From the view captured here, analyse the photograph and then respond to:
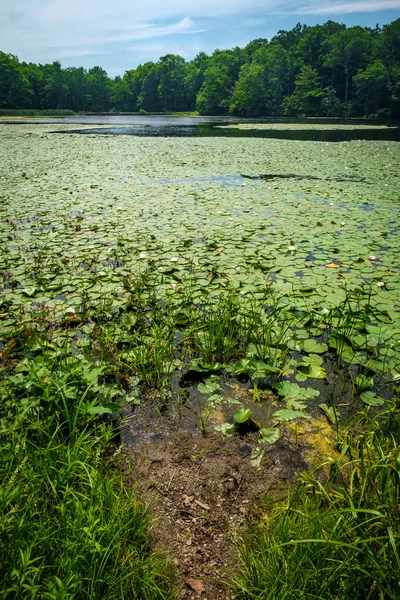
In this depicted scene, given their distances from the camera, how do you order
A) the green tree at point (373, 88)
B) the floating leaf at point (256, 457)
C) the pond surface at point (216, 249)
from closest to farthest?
the floating leaf at point (256, 457), the pond surface at point (216, 249), the green tree at point (373, 88)

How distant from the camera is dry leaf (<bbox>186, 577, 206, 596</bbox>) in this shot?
1.09m

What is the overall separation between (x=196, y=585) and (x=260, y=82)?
58.9 m

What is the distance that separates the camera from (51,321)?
2521 mm

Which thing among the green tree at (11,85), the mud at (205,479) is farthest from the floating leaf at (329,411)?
the green tree at (11,85)

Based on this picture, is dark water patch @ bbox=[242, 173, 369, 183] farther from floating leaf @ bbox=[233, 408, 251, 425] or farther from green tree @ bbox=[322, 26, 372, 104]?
green tree @ bbox=[322, 26, 372, 104]

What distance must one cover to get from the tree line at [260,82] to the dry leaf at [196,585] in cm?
4815

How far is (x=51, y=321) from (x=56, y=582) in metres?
1.83

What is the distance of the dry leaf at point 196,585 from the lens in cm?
109

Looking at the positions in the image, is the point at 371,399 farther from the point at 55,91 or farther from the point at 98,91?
the point at 98,91

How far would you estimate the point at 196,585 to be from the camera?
110 cm

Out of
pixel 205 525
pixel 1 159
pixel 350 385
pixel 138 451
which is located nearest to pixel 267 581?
pixel 205 525

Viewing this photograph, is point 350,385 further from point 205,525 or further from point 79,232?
point 79,232

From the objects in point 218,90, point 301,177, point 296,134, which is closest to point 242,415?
point 301,177

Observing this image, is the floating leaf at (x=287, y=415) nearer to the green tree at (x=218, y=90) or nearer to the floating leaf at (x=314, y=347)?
the floating leaf at (x=314, y=347)
